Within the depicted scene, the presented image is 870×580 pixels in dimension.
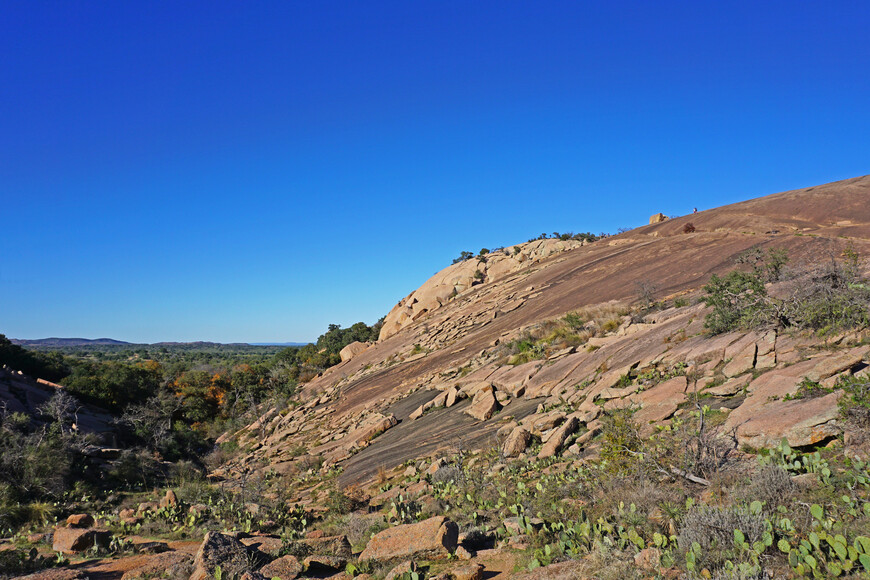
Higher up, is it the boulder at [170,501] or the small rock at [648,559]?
the small rock at [648,559]

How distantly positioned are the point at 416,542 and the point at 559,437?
15.3 feet

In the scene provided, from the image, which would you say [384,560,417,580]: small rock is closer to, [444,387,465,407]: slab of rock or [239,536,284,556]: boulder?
[239,536,284,556]: boulder

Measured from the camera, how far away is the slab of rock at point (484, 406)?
13750mm

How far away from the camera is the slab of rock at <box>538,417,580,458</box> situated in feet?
30.9

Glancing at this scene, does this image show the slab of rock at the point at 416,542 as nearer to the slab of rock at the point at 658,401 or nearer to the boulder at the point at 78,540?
the slab of rock at the point at 658,401

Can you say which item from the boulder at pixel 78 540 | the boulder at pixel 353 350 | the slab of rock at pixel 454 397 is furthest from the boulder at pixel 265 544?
the boulder at pixel 353 350

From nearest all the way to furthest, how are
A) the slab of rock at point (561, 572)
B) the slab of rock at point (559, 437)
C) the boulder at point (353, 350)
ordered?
1. the slab of rock at point (561, 572)
2. the slab of rock at point (559, 437)
3. the boulder at point (353, 350)

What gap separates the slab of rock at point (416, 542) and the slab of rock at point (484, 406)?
7.61 metres

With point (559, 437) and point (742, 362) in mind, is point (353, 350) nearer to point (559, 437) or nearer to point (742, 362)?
point (559, 437)

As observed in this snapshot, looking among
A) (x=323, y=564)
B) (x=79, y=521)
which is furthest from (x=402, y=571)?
(x=79, y=521)

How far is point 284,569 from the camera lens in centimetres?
575

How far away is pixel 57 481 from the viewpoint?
1445 cm

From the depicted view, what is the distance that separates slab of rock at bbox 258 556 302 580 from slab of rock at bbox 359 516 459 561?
0.83 meters

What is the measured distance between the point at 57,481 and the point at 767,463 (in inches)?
736
